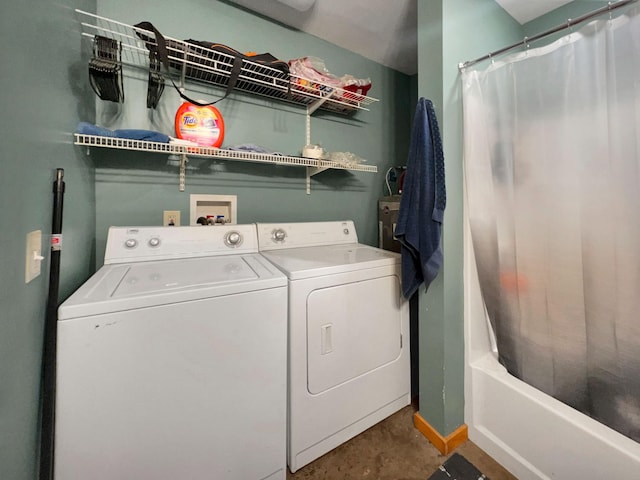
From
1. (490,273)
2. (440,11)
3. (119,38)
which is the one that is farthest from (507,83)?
(119,38)

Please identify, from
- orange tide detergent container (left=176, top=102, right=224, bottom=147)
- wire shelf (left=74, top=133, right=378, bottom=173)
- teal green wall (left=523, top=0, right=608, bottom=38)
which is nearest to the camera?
wire shelf (left=74, top=133, right=378, bottom=173)

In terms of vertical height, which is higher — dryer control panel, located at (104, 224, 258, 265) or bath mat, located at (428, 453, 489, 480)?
dryer control panel, located at (104, 224, 258, 265)

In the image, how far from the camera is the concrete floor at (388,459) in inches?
46.4

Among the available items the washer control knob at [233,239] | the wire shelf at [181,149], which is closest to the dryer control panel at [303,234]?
the washer control knob at [233,239]

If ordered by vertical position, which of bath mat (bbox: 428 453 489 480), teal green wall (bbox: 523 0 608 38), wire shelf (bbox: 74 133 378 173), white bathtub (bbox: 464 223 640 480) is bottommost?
bath mat (bbox: 428 453 489 480)

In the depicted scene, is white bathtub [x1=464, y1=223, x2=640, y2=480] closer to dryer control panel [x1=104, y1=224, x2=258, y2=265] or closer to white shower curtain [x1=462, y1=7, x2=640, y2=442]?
white shower curtain [x1=462, y1=7, x2=640, y2=442]

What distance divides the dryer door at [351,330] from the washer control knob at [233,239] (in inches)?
23.9

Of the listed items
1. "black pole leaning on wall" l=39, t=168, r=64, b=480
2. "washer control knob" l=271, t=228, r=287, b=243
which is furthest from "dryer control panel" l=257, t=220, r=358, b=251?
"black pole leaning on wall" l=39, t=168, r=64, b=480

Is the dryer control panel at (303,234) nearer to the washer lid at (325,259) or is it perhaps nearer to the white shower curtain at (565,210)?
the washer lid at (325,259)

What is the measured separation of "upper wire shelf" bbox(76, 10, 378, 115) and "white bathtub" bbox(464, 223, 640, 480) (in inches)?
51.0

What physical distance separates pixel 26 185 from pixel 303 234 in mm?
1227

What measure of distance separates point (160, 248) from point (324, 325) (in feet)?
3.00

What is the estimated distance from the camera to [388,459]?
4.13 ft

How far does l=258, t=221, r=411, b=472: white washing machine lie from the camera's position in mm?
1111
